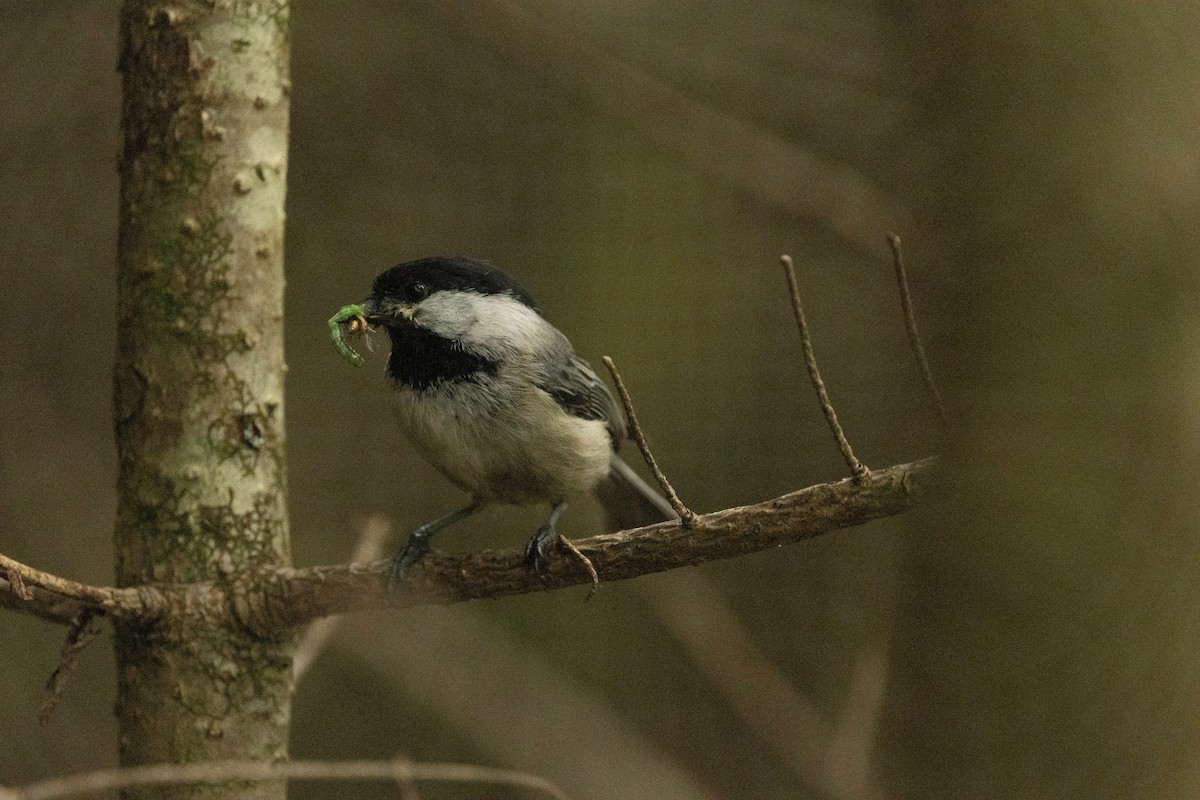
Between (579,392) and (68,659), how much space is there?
1.29 meters

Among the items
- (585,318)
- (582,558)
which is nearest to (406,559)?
(582,558)

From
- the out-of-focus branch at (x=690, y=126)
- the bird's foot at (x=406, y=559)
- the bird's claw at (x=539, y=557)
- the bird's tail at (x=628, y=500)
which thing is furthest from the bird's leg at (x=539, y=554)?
the out-of-focus branch at (x=690, y=126)

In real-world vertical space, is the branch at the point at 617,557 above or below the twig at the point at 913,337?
below

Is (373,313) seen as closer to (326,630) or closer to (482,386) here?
(482,386)

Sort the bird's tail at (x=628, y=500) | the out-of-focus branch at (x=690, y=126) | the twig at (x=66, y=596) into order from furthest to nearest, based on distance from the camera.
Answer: the out-of-focus branch at (x=690, y=126), the bird's tail at (x=628, y=500), the twig at (x=66, y=596)

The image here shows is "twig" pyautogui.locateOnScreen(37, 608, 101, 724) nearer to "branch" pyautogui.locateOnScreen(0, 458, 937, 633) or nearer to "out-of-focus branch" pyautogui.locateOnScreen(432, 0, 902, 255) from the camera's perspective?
"branch" pyautogui.locateOnScreen(0, 458, 937, 633)

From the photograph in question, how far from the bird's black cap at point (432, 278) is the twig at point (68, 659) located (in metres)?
1.06

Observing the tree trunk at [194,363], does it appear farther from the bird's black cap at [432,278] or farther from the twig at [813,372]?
the twig at [813,372]

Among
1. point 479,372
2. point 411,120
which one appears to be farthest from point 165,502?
point 411,120

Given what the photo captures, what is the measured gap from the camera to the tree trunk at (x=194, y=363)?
2064 millimetres

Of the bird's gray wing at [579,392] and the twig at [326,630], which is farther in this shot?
the bird's gray wing at [579,392]

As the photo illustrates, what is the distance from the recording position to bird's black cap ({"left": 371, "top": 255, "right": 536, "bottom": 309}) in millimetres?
2721

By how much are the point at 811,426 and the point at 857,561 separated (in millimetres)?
603

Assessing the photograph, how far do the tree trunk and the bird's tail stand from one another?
1186 mm
